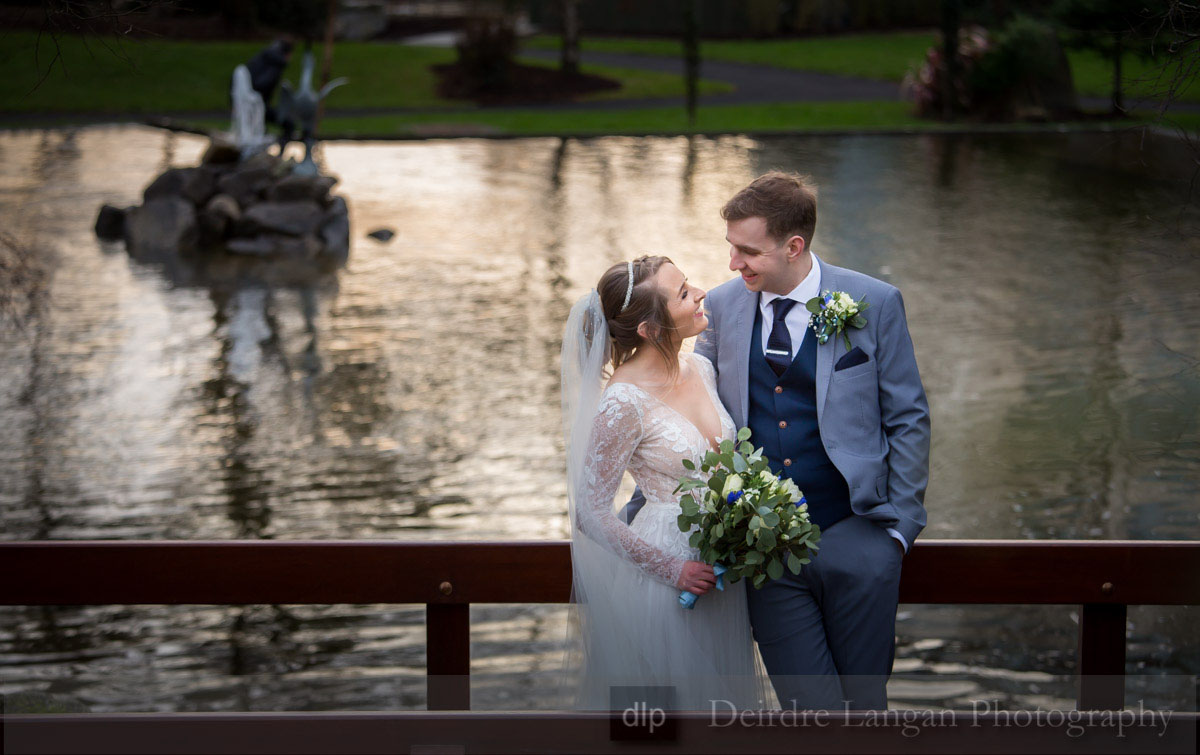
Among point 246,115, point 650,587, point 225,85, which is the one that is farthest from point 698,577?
point 225,85

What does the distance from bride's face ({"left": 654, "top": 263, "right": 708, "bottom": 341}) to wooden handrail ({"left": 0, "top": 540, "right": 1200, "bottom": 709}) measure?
2.44ft

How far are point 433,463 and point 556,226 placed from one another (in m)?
9.75

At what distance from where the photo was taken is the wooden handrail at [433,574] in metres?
3.55

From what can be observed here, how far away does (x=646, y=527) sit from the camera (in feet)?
12.0

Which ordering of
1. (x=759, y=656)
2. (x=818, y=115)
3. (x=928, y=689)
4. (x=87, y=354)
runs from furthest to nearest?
(x=818, y=115) → (x=87, y=354) → (x=928, y=689) → (x=759, y=656)

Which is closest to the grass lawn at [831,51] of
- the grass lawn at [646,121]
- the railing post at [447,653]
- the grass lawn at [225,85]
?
the grass lawn at [225,85]

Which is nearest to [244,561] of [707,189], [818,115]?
[707,189]

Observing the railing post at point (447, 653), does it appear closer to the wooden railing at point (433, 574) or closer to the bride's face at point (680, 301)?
the wooden railing at point (433, 574)

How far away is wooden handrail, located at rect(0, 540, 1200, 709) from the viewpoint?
3.55 metres

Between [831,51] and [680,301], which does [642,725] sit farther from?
[831,51]

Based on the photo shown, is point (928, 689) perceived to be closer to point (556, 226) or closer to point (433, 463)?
point (433, 463)

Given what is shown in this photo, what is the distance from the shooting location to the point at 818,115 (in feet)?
99.8

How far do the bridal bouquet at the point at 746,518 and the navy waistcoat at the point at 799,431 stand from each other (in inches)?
9.9

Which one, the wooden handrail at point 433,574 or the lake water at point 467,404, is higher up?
the wooden handrail at point 433,574
